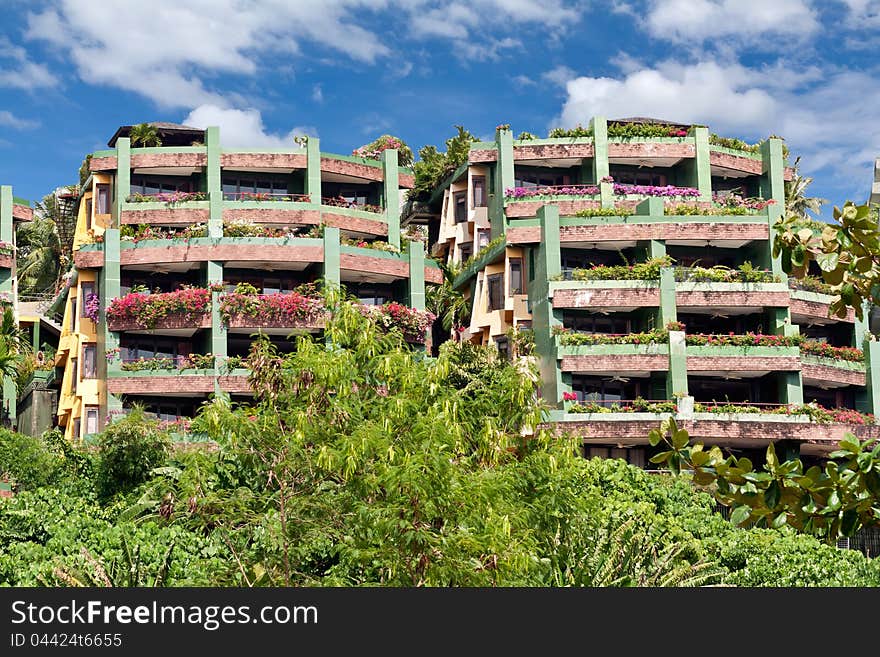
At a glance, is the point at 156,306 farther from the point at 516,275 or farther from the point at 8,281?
the point at 516,275

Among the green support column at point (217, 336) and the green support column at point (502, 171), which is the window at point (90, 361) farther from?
the green support column at point (502, 171)

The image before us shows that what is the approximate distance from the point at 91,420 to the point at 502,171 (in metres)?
20.6

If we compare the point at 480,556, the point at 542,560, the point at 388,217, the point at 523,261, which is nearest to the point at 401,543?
the point at 480,556

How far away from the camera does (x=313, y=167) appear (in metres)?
57.1

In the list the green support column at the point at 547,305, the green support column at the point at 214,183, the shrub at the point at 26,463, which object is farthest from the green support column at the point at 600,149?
the shrub at the point at 26,463

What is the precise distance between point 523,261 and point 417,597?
42831 mm

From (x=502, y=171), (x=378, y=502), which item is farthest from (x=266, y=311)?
(x=378, y=502)

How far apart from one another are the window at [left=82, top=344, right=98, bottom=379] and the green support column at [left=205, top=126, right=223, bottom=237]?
692 centimetres

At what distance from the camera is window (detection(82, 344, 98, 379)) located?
53750mm

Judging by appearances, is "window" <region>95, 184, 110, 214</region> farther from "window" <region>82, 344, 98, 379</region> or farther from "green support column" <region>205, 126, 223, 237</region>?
"window" <region>82, 344, 98, 379</region>

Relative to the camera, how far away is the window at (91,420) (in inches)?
2074

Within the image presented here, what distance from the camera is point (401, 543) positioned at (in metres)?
20.8

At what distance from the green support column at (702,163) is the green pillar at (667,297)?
6244 mm

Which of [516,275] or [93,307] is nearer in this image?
[93,307]
